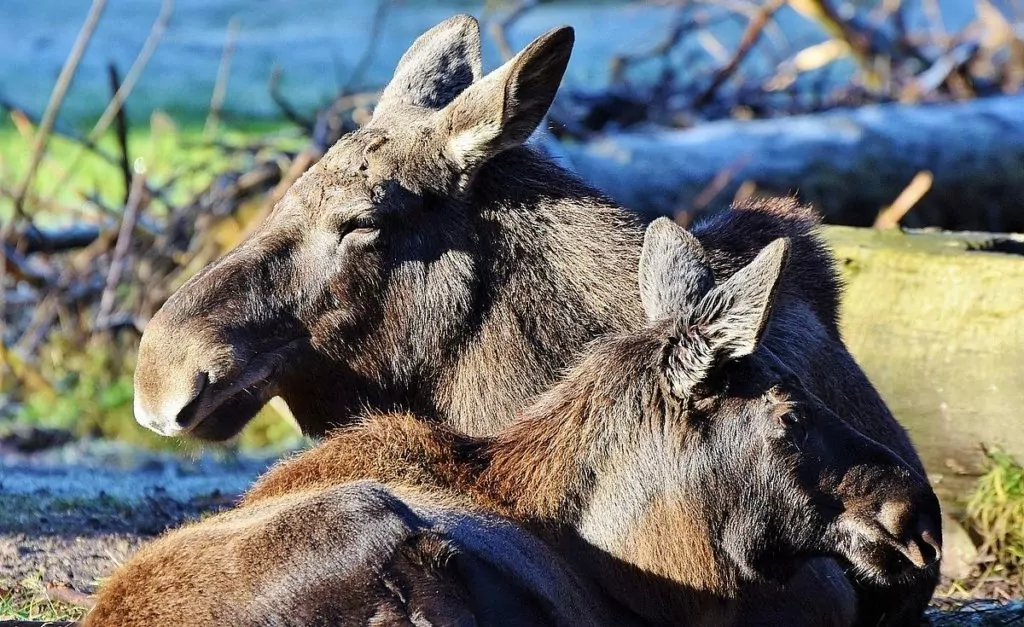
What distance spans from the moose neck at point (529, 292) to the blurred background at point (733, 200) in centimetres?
89

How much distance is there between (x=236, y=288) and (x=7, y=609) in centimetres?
130

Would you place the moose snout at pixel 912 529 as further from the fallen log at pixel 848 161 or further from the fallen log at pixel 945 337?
the fallen log at pixel 848 161

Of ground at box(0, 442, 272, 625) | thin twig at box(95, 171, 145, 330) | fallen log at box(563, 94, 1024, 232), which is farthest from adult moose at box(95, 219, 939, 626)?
thin twig at box(95, 171, 145, 330)

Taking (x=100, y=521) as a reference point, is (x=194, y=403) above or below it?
above

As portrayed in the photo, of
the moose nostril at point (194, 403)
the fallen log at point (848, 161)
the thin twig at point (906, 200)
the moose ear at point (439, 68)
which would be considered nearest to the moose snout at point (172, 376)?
the moose nostril at point (194, 403)

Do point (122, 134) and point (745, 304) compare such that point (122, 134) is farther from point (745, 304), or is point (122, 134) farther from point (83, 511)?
point (745, 304)

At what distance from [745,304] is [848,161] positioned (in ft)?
22.3

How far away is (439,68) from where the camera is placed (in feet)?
18.5

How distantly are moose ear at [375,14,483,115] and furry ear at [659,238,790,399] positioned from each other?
1776mm

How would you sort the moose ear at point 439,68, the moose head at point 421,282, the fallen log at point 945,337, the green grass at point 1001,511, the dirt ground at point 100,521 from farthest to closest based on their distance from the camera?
the fallen log at point 945,337
the green grass at point 1001,511
the moose ear at point 439,68
the dirt ground at point 100,521
the moose head at point 421,282

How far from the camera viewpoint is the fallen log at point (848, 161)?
31.4ft

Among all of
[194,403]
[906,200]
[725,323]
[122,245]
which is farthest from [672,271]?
[122,245]

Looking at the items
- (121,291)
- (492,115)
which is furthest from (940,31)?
(492,115)

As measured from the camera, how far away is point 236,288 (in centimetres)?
486
